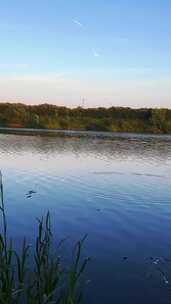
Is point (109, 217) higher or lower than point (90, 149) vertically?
higher

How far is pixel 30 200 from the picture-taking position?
18.9 metres

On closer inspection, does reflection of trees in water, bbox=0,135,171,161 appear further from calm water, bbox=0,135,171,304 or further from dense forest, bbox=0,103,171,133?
dense forest, bbox=0,103,171,133

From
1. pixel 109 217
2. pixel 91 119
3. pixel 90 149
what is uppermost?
pixel 91 119

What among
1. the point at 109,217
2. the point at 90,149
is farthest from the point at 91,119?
the point at 109,217

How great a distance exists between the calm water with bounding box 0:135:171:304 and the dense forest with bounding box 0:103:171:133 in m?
116

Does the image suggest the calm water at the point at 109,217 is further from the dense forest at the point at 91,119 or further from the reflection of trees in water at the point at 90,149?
the dense forest at the point at 91,119

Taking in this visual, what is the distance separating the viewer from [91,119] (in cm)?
15688

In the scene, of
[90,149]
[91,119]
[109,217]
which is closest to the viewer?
[109,217]

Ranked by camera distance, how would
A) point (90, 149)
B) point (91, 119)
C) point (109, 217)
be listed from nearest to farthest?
1. point (109, 217)
2. point (90, 149)
3. point (91, 119)

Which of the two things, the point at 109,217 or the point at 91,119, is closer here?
the point at 109,217

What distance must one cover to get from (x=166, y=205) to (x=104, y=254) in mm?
8324

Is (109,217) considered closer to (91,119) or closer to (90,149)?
(90,149)

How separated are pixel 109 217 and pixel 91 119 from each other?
14158cm

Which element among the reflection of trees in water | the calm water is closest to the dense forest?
the reflection of trees in water
